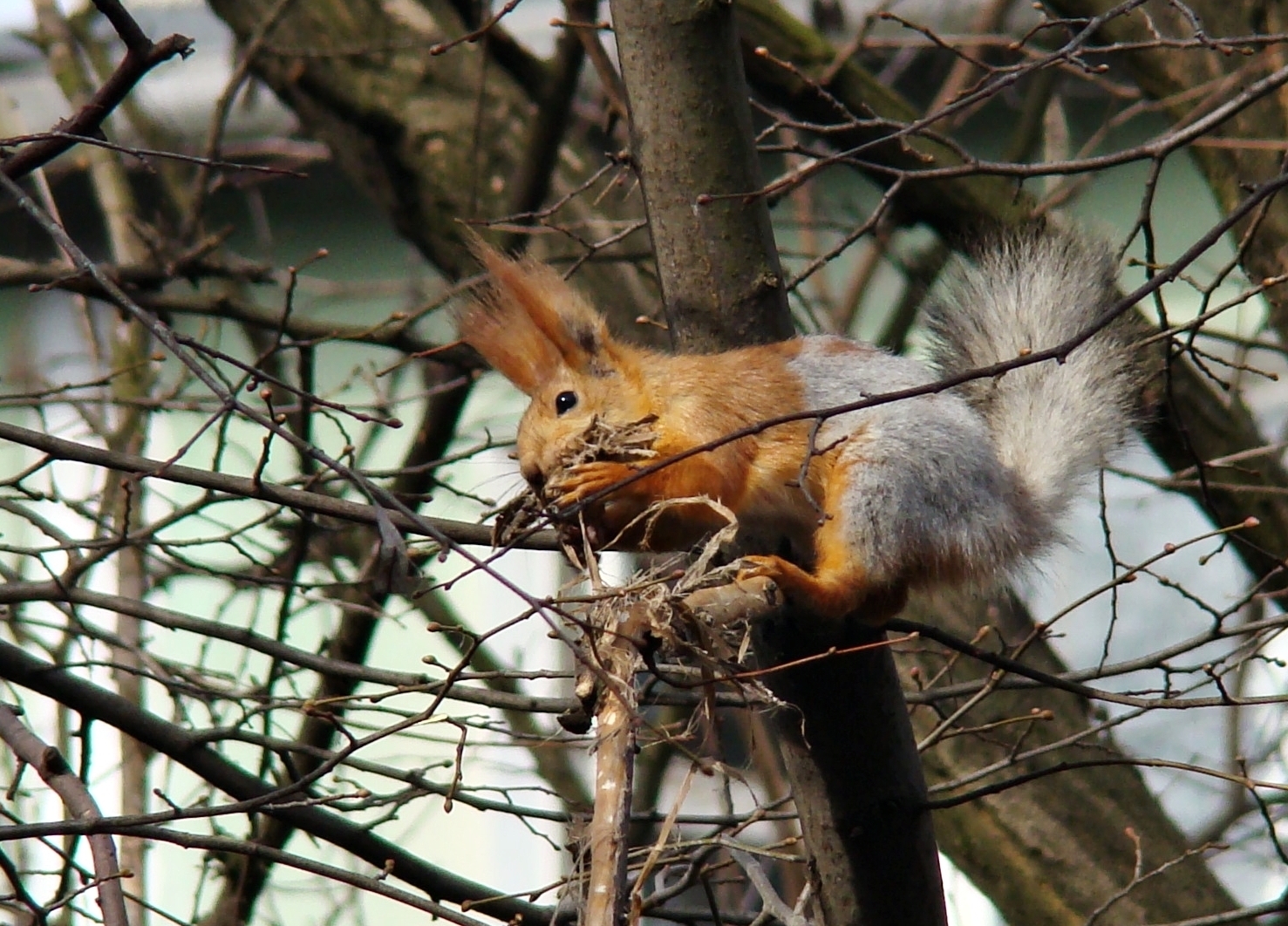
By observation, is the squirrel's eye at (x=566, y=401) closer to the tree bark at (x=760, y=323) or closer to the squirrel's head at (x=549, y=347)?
the squirrel's head at (x=549, y=347)

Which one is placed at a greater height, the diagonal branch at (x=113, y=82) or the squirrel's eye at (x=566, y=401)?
the squirrel's eye at (x=566, y=401)

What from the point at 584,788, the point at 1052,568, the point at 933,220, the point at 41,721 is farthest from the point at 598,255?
the point at 41,721

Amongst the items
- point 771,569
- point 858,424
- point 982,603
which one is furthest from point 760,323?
point 982,603

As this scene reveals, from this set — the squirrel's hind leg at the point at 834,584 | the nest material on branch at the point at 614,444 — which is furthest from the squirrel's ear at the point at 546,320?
the squirrel's hind leg at the point at 834,584

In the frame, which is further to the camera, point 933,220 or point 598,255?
point 933,220

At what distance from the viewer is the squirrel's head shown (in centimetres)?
247

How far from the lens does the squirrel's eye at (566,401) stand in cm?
248

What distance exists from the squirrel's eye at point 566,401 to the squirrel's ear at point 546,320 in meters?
0.07

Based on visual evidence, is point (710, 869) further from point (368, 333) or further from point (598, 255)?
point (598, 255)

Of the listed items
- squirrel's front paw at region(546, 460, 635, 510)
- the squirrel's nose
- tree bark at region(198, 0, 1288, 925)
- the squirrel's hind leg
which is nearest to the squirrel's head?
the squirrel's nose

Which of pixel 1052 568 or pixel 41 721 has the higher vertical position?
pixel 41 721

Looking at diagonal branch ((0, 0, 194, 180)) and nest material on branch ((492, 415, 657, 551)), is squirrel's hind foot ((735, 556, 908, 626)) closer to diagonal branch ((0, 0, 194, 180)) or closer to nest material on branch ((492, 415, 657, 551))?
nest material on branch ((492, 415, 657, 551))

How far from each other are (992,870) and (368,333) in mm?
1775

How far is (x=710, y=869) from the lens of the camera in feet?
6.82
